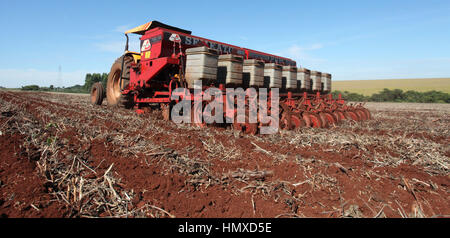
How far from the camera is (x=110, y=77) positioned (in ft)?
34.0

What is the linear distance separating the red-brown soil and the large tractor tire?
4.82m

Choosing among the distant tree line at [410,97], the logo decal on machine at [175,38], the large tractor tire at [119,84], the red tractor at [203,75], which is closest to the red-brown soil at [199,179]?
the red tractor at [203,75]

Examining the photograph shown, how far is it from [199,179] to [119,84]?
7.45 metres

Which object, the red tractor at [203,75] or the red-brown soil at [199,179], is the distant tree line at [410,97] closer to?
the red tractor at [203,75]

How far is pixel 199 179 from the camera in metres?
2.88

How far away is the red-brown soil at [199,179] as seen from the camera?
2.33m

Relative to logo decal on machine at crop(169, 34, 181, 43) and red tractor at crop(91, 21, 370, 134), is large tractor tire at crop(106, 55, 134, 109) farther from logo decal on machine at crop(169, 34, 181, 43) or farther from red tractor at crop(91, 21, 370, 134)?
logo decal on machine at crop(169, 34, 181, 43)

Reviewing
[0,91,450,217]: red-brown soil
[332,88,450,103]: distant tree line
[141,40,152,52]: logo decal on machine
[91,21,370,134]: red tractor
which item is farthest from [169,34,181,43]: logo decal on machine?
[332,88,450,103]: distant tree line

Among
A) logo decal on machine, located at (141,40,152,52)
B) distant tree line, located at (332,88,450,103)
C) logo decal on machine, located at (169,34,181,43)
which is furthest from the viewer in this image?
distant tree line, located at (332,88,450,103)

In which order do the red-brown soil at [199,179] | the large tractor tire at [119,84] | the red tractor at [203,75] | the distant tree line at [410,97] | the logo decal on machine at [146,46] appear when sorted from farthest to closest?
the distant tree line at [410,97] < the large tractor tire at [119,84] < the logo decal on machine at [146,46] < the red tractor at [203,75] < the red-brown soil at [199,179]

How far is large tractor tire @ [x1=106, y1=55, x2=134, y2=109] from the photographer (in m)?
8.89

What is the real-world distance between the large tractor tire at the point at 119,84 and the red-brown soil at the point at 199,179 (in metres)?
4.82
